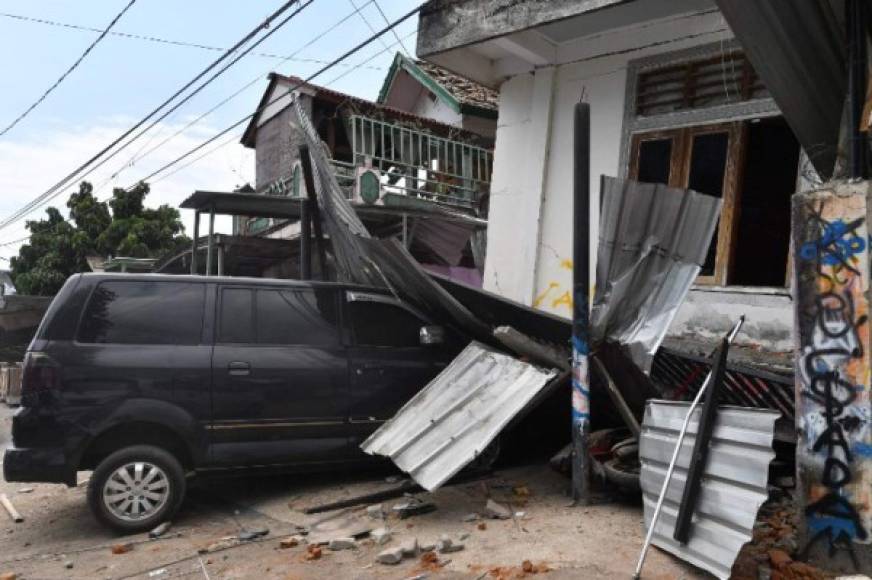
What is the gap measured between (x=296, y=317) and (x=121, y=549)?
2019 mm

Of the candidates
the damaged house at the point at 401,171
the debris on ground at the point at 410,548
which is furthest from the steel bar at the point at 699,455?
the damaged house at the point at 401,171

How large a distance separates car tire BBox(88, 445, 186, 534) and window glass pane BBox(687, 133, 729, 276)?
16.7ft

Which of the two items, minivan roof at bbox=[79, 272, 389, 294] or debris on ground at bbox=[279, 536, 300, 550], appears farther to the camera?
minivan roof at bbox=[79, 272, 389, 294]

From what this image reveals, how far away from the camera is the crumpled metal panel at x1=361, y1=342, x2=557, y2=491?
452 cm

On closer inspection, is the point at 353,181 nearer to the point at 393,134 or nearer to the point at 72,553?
the point at 393,134

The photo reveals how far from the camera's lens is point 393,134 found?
1257 centimetres

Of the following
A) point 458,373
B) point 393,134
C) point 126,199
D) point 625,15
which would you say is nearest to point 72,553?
point 458,373

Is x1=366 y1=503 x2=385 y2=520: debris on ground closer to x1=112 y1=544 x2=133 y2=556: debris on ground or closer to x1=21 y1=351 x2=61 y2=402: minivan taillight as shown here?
x1=112 y1=544 x2=133 y2=556: debris on ground

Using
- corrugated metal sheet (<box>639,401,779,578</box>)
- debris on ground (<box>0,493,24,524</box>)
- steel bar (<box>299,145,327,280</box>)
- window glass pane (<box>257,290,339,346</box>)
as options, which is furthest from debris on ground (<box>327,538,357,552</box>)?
steel bar (<box>299,145,327,280</box>)

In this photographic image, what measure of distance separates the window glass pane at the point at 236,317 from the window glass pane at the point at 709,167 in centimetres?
428

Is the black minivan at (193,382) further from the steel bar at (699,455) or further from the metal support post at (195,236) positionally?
the metal support post at (195,236)

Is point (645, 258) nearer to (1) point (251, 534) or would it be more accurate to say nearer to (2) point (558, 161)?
(2) point (558, 161)

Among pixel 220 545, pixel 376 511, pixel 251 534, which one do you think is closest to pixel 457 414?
pixel 376 511

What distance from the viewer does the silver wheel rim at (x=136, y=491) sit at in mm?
4625
